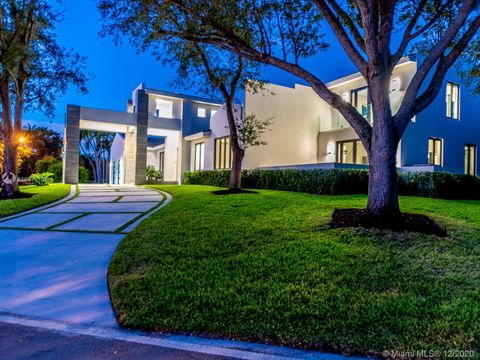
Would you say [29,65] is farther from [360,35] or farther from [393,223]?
[393,223]

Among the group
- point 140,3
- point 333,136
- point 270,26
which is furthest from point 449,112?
point 140,3

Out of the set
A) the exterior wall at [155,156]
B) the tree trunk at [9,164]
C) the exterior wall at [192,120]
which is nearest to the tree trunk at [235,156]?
the tree trunk at [9,164]

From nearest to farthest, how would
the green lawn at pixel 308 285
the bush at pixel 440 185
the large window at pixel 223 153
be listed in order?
the green lawn at pixel 308 285, the bush at pixel 440 185, the large window at pixel 223 153

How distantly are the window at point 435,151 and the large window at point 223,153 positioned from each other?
968 cm

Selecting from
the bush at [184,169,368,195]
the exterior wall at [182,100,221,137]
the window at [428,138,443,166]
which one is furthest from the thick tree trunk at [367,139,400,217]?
the exterior wall at [182,100,221,137]

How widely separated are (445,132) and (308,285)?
14.9 m

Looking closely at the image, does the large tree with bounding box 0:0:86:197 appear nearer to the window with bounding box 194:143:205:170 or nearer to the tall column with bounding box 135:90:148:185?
the tall column with bounding box 135:90:148:185

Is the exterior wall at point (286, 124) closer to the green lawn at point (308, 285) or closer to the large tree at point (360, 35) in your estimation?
the large tree at point (360, 35)

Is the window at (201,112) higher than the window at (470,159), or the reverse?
the window at (201,112)

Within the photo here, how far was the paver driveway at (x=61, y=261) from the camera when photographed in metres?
3.30

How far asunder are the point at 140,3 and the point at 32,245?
5.79 m

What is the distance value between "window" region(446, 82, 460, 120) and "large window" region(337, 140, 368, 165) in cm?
414

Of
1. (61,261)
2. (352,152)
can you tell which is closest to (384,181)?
(61,261)

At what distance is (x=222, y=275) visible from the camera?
3.80 m
